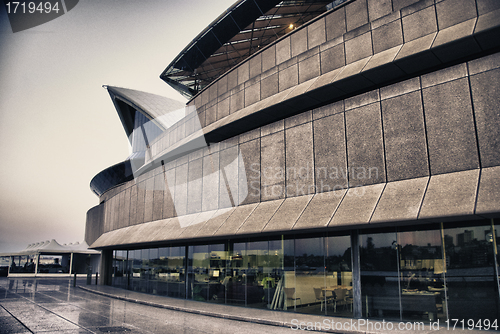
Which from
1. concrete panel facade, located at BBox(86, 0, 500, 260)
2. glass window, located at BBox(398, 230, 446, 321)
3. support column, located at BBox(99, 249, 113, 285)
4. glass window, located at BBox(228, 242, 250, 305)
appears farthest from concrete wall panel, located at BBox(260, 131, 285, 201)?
support column, located at BBox(99, 249, 113, 285)

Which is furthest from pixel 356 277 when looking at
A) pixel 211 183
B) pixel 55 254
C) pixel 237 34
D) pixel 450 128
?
pixel 55 254

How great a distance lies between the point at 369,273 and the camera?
12.3 m

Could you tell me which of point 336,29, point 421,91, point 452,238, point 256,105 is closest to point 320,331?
point 452,238

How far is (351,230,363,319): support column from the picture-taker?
12117 mm

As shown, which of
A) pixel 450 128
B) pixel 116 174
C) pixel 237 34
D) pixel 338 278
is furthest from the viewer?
pixel 116 174

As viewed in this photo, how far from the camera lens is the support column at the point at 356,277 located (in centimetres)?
1212

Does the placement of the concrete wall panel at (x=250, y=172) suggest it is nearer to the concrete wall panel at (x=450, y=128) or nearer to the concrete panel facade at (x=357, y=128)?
the concrete panel facade at (x=357, y=128)

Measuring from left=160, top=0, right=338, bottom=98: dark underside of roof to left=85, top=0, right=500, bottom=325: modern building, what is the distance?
0.65ft

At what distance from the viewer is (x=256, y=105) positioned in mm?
16625

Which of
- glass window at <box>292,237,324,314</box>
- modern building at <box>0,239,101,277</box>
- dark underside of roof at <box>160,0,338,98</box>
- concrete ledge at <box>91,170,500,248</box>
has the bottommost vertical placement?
modern building at <box>0,239,101,277</box>

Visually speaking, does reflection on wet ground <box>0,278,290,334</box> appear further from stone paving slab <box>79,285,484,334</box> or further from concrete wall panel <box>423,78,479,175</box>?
concrete wall panel <box>423,78,479,175</box>

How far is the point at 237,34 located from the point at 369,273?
17672 millimetres

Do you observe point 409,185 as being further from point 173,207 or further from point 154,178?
point 154,178

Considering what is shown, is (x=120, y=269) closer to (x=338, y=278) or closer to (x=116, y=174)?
(x=338, y=278)
